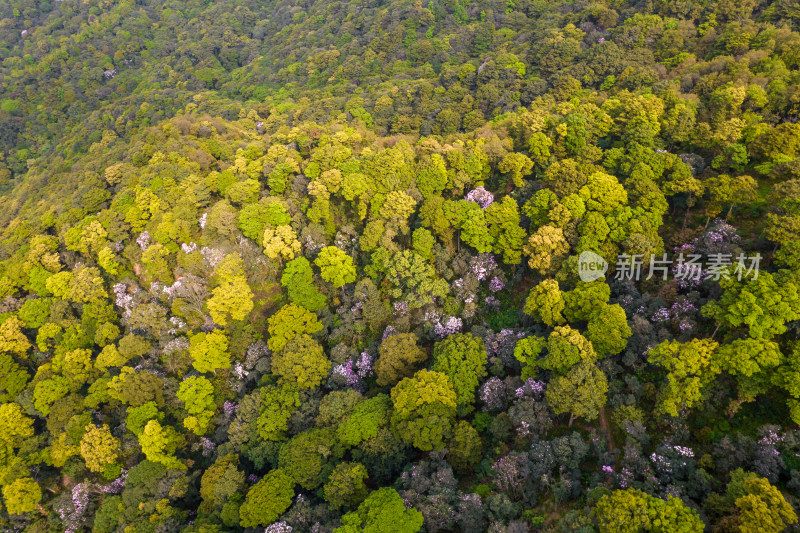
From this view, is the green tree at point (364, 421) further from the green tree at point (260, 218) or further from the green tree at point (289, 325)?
the green tree at point (260, 218)

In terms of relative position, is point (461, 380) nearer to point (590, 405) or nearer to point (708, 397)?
point (590, 405)

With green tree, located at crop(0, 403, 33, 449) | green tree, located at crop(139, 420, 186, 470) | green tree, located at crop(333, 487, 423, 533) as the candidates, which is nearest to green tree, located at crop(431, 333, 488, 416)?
green tree, located at crop(333, 487, 423, 533)

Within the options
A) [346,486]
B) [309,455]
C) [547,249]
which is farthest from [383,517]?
[547,249]

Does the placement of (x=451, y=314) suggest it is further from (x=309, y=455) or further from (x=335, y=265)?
(x=309, y=455)

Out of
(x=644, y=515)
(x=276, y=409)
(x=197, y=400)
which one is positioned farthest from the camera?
(x=197, y=400)

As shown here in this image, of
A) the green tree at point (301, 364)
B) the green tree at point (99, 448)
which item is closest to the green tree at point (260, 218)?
the green tree at point (301, 364)

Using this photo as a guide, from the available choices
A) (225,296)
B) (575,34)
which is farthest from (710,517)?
(575,34)

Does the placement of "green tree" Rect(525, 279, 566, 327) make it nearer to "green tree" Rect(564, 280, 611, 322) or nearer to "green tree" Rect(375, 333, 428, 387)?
"green tree" Rect(564, 280, 611, 322)
